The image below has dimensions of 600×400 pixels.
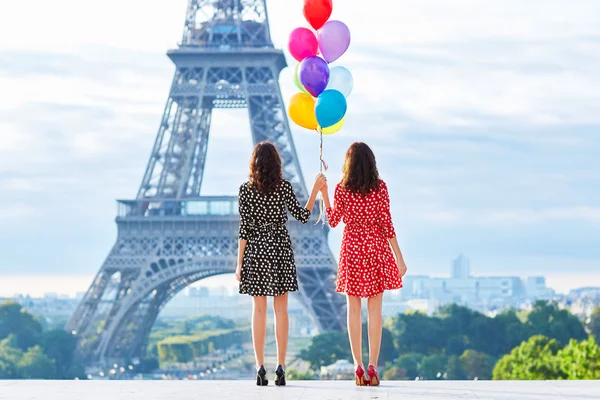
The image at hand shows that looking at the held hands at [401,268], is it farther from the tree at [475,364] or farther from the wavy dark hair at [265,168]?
the tree at [475,364]

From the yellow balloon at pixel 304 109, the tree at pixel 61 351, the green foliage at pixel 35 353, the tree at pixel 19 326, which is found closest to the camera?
the yellow balloon at pixel 304 109

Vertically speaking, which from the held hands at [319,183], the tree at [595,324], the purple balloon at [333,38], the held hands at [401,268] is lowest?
the held hands at [401,268]

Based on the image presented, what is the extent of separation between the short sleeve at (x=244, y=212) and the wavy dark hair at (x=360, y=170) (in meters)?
0.68

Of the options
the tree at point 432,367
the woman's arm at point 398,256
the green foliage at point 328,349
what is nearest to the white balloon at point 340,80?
the woman's arm at point 398,256

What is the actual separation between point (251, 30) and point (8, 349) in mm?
17181

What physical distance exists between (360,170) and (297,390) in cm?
157

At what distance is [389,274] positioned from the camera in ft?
A: 26.3

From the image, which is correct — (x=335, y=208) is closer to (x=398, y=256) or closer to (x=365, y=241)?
(x=365, y=241)

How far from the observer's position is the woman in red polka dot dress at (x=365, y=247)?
7.91m

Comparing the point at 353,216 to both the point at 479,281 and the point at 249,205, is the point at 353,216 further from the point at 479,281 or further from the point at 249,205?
the point at 479,281

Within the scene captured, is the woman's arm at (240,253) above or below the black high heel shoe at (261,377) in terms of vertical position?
above

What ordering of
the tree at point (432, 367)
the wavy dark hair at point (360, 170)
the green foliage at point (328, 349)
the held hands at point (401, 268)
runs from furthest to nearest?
the tree at point (432, 367)
the green foliage at point (328, 349)
the held hands at point (401, 268)
the wavy dark hair at point (360, 170)

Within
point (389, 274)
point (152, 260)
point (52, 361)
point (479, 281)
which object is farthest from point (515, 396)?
point (479, 281)

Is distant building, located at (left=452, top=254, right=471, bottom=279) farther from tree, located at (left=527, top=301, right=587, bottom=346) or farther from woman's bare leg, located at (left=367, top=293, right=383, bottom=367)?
woman's bare leg, located at (left=367, top=293, right=383, bottom=367)
